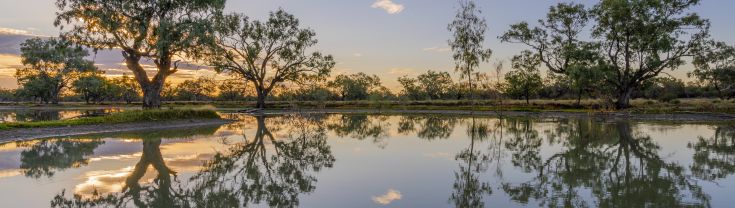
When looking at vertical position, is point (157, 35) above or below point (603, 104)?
above

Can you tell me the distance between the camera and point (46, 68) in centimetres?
8719

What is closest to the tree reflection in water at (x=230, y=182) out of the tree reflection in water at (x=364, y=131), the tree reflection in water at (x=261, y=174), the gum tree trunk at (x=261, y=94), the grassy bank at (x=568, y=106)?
the tree reflection in water at (x=261, y=174)

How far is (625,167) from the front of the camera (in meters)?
13.9

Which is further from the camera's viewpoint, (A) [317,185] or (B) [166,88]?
(B) [166,88]

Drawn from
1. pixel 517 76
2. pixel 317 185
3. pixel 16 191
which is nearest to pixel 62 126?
pixel 16 191

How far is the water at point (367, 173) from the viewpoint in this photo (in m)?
9.50

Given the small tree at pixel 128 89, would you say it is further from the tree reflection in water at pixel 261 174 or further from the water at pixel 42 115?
the tree reflection in water at pixel 261 174

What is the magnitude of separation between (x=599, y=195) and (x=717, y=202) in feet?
7.03

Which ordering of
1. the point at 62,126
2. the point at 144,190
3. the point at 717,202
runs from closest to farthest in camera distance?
the point at 717,202 < the point at 144,190 < the point at 62,126

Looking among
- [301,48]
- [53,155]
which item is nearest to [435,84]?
[301,48]

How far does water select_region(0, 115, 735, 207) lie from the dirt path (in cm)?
242

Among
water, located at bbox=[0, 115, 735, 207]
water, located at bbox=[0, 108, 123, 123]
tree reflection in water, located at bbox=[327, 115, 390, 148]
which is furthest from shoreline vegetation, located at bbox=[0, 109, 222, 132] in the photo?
water, located at bbox=[0, 108, 123, 123]

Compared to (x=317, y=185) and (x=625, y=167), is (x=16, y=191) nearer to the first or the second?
(x=317, y=185)

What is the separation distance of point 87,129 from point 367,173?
66.4ft
